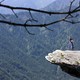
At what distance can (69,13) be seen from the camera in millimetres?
4473

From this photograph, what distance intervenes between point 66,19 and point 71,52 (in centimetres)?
791

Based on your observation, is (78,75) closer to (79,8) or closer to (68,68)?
(68,68)

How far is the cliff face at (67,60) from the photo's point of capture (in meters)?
12.2

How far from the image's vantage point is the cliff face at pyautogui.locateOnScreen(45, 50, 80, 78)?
1225 centimetres

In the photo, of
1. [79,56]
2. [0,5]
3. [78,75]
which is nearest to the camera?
[0,5]

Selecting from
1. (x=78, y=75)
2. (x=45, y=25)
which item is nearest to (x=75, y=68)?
(x=78, y=75)

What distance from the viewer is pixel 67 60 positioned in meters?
12.5

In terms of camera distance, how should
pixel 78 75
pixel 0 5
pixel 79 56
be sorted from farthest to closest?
pixel 78 75 < pixel 79 56 < pixel 0 5

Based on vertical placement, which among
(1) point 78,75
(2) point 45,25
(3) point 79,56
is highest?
(2) point 45,25

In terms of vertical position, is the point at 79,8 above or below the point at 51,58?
above

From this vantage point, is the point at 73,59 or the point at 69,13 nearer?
the point at 69,13

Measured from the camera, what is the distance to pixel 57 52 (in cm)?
1288

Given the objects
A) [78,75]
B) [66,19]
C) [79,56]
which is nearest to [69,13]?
[66,19]

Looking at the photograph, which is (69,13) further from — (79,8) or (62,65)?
(62,65)
